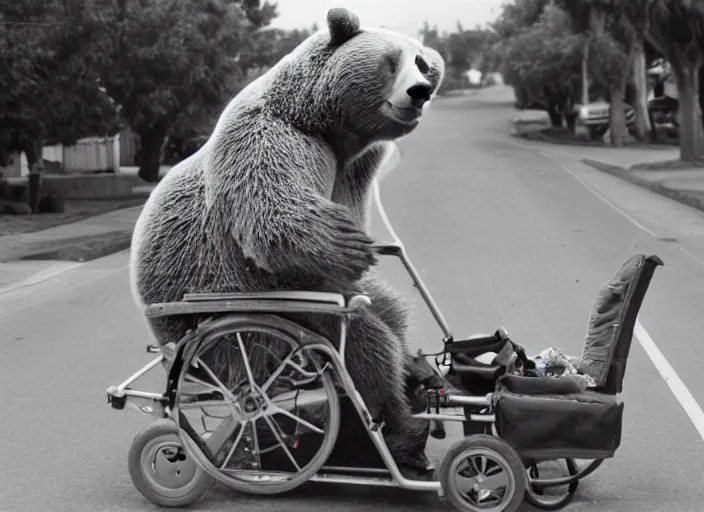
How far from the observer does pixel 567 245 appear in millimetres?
13750

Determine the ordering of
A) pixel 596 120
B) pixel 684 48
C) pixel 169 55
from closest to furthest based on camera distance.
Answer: pixel 169 55, pixel 684 48, pixel 596 120

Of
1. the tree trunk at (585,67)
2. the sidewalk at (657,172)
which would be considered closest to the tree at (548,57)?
the tree trunk at (585,67)

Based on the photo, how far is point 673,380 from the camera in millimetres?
6945

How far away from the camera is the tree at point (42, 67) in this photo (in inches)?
707

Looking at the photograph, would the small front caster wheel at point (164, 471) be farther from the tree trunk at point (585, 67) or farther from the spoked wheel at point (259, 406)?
the tree trunk at point (585, 67)

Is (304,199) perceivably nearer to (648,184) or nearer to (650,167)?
(648,184)

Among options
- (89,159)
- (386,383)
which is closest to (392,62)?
(386,383)

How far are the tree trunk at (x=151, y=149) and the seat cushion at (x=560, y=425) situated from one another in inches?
1065

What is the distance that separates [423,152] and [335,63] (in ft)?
98.3

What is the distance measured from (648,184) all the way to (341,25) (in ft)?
68.2

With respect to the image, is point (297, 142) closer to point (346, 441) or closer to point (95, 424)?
point (346, 441)

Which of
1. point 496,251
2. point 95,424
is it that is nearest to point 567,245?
point 496,251

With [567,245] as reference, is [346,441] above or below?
above

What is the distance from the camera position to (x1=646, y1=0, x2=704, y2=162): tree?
2738cm
